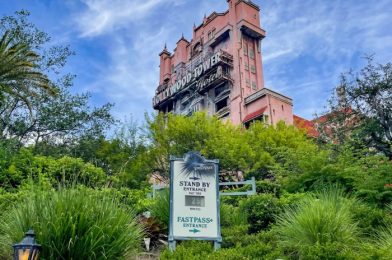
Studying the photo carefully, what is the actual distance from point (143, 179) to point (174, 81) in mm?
20071

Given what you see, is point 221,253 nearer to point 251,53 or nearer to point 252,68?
point 252,68

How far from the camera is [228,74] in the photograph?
3597 cm

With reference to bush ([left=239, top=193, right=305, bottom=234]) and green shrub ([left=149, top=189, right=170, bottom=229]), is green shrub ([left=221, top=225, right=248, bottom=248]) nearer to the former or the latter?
bush ([left=239, top=193, right=305, bottom=234])

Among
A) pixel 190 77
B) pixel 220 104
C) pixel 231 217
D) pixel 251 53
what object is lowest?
pixel 231 217

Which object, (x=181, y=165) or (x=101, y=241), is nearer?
(x=101, y=241)

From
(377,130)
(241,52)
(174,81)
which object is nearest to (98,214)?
(377,130)

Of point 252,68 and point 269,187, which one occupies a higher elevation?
point 252,68

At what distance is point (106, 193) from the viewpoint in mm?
6434

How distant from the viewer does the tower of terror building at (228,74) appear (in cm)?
3257

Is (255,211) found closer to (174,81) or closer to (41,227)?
(41,227)


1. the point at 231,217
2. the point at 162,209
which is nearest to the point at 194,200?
the point at 162,209

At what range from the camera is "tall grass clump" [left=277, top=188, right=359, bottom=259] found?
6381mm

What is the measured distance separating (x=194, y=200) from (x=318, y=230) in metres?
2.25

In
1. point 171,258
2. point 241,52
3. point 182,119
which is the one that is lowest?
point 171,258
